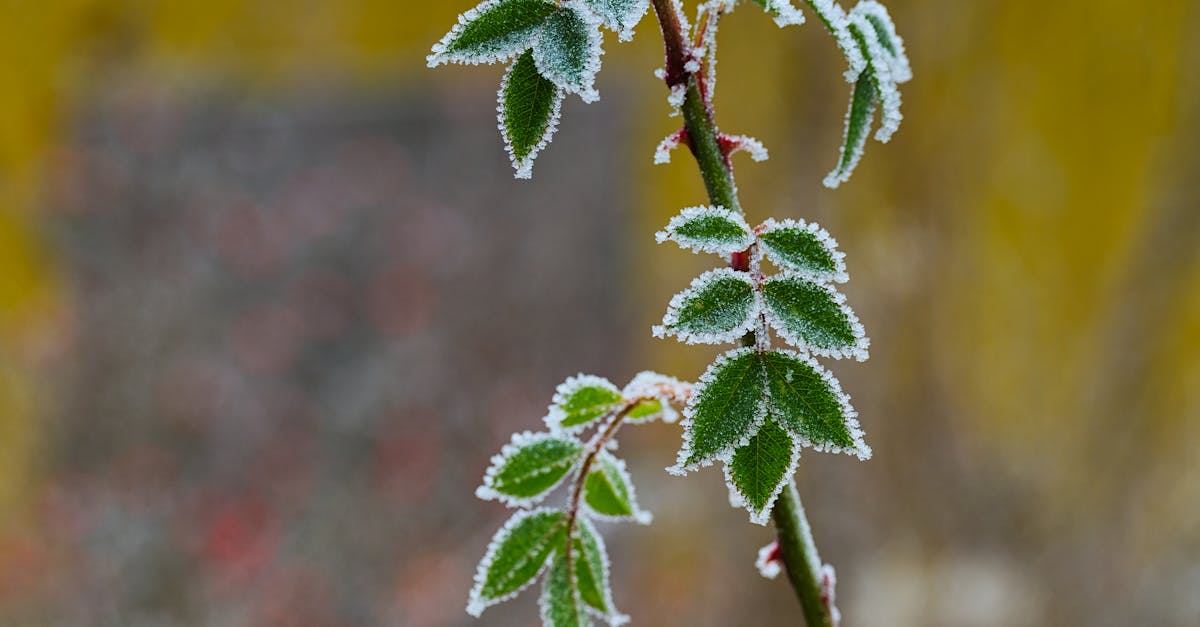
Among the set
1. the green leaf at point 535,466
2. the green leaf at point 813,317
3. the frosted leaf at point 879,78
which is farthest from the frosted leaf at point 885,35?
the green leaf at point 535,466

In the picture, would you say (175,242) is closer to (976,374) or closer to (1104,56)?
(976,374)

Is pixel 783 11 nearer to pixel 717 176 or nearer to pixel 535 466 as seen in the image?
pixel 717 176

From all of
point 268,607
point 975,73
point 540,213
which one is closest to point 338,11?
point 540,213

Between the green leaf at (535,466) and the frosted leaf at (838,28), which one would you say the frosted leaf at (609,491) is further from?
the frosted leaf at (838,28)

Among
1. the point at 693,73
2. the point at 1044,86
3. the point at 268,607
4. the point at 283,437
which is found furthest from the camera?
the point at 283,437

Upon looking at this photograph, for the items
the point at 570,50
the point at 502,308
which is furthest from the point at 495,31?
the point at 502,308

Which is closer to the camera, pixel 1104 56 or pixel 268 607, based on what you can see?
pixel 1104 56
